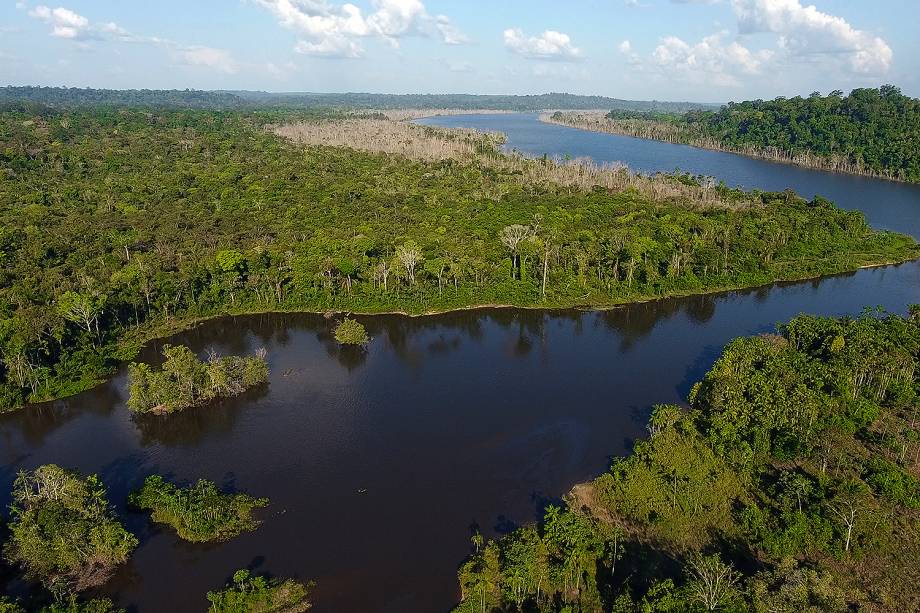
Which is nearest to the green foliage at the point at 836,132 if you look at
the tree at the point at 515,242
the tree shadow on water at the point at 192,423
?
the tree at the point at 515,242

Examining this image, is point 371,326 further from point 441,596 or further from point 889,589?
point 889,589

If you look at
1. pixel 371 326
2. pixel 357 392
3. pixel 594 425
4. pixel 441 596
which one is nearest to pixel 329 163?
pixel 371 326

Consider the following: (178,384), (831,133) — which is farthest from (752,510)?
(831,133)

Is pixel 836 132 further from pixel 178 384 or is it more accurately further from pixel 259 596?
pixel 259 596

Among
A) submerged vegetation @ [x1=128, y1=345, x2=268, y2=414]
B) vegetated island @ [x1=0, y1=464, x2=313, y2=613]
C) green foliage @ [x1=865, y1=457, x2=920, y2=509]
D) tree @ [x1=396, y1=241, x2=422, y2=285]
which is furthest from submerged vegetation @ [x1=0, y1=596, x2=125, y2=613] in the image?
tree @ [x1=396, y1=241, x2=422, y2=285]

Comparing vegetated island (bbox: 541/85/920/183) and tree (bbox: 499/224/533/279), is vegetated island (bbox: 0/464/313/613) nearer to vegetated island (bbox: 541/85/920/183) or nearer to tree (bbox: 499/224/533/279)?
tree (bbox: 499/224/533/279)
